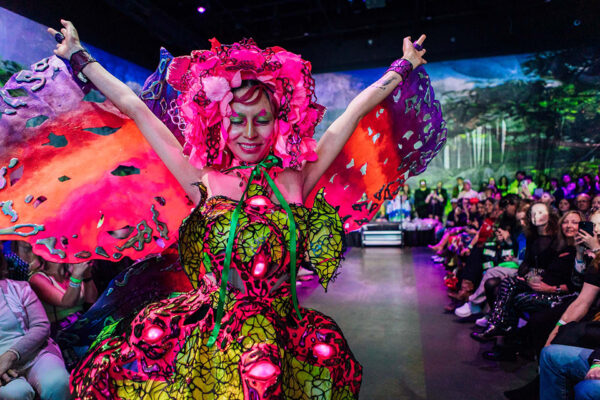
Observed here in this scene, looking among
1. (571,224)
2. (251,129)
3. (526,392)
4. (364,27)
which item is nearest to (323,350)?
(251,129)

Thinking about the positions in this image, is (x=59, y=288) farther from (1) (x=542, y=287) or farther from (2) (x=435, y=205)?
(2) (x=435, y=205)

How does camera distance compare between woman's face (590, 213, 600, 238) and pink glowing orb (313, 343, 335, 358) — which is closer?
pink glowing orb (313, 343, 335, 358)

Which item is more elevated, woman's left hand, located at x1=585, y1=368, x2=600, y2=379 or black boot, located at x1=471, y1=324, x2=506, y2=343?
woman's left hand, located at x1=585, y1=368, x2=600, y2=379

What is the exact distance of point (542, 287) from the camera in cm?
324

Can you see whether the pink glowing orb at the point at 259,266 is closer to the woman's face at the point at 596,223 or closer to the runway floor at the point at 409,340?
the runway floor at the point at 409,340

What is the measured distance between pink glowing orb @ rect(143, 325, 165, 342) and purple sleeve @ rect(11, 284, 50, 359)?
124 cm

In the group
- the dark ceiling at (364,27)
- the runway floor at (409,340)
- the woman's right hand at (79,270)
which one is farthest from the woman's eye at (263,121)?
the dark ceiling at (364,27)

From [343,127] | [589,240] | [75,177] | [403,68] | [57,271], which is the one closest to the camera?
[75,177]

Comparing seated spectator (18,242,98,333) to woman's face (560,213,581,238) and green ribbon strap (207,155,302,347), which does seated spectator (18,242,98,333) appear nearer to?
green ribbon strap (207,155,302,347)

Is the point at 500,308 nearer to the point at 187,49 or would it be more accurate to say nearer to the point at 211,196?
the point at 211,196

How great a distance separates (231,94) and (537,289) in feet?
10.1

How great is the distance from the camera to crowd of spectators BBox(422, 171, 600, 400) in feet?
7.21

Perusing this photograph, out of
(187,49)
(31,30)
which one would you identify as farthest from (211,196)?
(187,49)

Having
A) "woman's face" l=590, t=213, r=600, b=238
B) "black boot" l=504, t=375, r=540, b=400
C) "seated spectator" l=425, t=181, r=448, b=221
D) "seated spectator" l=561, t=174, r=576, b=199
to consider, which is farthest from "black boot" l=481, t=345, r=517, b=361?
"seated spectator" l=425, t=181, r=448, b=221
